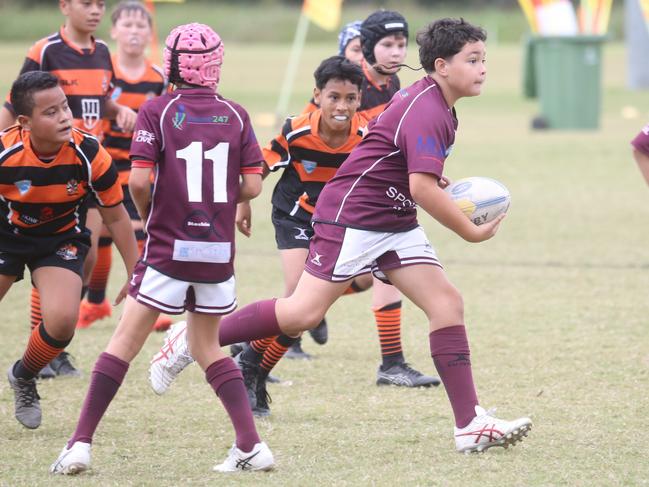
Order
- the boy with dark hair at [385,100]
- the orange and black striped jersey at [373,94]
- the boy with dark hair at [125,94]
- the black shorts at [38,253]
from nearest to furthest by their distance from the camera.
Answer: the black shorts at [38,253]
the boy with dark hair at [385,100]
the orange and black striped jersey at [373,94]
the boy with dark hair at [125,94]

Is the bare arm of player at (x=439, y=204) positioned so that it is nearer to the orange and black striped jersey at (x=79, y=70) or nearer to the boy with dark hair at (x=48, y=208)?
the boy with dark hair at (x=48, y=208)

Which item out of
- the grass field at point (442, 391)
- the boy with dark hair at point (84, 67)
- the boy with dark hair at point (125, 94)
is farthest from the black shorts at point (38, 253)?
the boy with dark hair at point (125, 94)

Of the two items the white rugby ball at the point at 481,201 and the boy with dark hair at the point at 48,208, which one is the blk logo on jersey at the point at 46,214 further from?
the white rugby ball at the point at 481,201

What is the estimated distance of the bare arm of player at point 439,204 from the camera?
14.2ft

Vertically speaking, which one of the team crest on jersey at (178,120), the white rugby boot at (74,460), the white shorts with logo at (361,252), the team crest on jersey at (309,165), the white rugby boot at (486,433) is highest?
the team crest on jersey at (178,120)

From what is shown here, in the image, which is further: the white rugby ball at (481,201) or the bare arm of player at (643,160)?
the bare arm of player at (643,160)

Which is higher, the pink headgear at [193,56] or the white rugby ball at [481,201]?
the pink headgear at [193,56]

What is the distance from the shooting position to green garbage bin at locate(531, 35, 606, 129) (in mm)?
18875

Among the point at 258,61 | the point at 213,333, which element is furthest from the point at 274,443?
the point at 258,61

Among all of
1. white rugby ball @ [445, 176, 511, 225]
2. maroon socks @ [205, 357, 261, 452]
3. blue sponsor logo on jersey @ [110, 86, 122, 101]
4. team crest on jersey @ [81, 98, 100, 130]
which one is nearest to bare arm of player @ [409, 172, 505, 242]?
white rugby ball @ [445, 176, 511, 225]

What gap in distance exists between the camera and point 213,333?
441 cm

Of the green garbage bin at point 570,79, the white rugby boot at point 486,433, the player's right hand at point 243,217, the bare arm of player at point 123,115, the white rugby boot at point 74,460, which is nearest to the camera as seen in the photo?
the white rugby boot at point 74,460

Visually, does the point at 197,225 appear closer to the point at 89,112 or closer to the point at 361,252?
the point at 361,252

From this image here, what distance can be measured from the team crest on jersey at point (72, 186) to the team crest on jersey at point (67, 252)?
0.97ft
